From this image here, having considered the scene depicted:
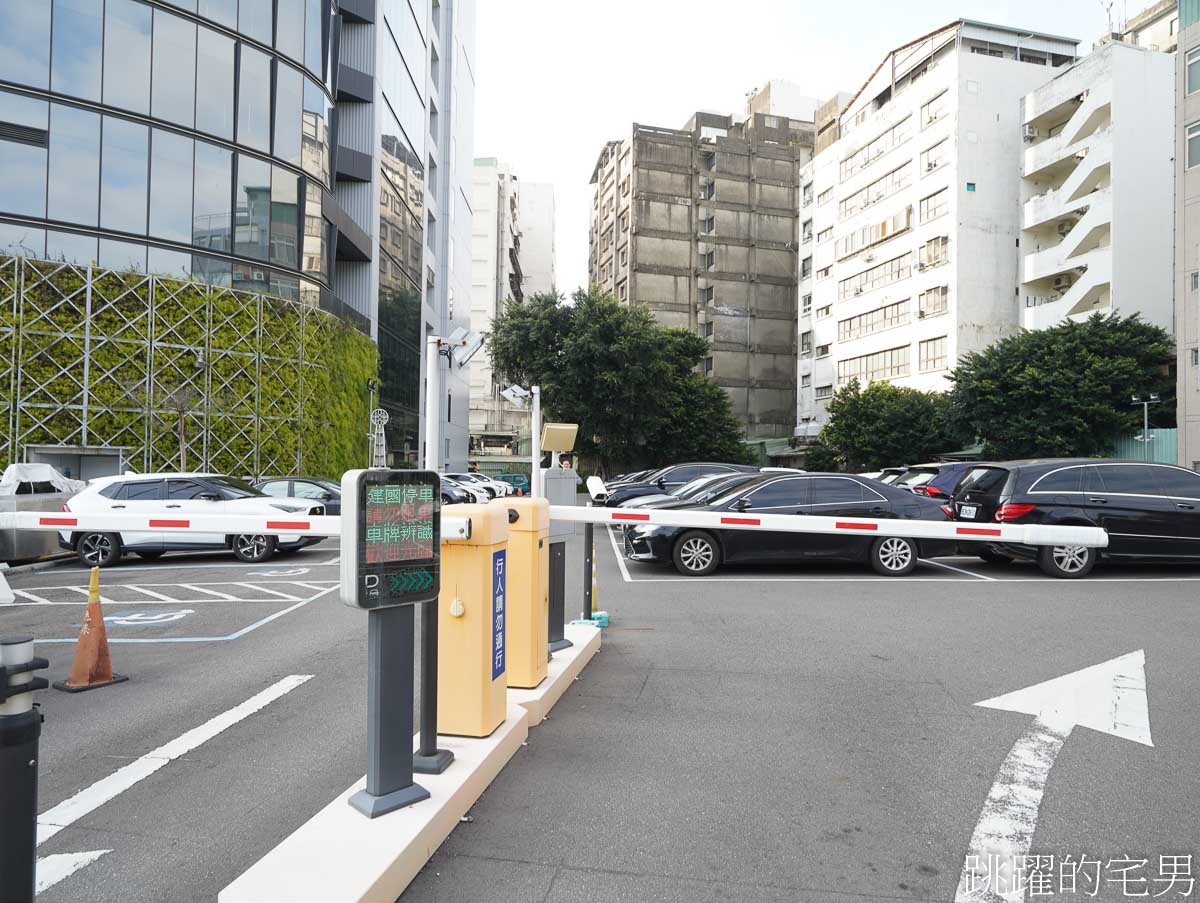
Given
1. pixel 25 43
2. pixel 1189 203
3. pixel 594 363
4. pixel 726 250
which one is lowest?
pixel 594 363

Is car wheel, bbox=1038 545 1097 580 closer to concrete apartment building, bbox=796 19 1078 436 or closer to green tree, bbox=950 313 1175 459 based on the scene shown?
green tree, bbox=950 313 1175 459

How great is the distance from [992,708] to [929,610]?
3923mm

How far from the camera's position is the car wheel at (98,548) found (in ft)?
47.0

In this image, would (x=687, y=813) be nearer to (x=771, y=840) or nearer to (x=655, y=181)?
(x=771, y=840)

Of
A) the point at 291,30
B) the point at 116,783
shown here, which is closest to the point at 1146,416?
the point at 291,30

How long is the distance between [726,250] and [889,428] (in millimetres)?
31009

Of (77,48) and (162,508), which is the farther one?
(77,48)

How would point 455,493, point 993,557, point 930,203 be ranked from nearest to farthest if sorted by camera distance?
point 993,557
point 455,493
point 930,203

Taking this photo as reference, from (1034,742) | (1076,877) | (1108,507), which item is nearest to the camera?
(1076,877)

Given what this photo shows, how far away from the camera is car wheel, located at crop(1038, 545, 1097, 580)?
11852 mm

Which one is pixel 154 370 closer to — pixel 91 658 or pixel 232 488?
pixel 232 488

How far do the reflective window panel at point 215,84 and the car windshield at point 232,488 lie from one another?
571 inches

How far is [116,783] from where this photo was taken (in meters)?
4.32

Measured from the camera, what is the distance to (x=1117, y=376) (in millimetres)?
33156
